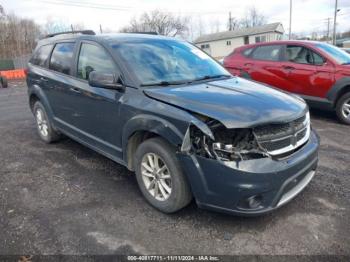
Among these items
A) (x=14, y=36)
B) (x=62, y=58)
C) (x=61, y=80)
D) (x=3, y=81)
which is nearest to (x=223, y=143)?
(x=61, y=80)

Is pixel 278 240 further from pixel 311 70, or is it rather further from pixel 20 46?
pixel 20 46

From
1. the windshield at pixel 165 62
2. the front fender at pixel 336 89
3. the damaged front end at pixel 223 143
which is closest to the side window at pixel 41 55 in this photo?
the windshield at pixel 165 62

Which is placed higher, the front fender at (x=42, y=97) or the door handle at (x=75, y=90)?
the door handle at (x=75, y=90)

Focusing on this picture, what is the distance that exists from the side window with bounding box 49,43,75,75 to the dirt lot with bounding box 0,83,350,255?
1.47 metres

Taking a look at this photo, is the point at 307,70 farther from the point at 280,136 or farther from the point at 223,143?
the point at 223,143

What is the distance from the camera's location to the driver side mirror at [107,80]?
333 centimetres

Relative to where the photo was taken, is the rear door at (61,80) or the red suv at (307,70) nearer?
the rear door at (61,80)

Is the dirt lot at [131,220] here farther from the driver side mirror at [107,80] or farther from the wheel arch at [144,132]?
the driver side mirror at [107,80]

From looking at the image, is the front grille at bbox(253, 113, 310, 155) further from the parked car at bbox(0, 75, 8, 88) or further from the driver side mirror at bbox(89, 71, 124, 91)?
the parked car at bbox(0, 75, 8, 88)

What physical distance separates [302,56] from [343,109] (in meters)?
1.47

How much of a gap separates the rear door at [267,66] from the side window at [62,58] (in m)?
4.62

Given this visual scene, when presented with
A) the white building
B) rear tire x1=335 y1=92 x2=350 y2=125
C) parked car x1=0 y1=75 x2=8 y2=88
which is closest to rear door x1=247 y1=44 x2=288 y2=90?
rear tire x1=335 y1=92 x2=350 y2=125

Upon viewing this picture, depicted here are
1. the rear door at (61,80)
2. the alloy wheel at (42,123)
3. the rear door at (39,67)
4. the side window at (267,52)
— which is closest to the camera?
the rear door at (61,80)

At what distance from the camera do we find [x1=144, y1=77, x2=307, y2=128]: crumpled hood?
269cm
